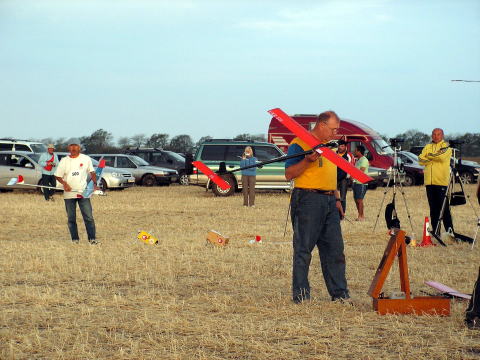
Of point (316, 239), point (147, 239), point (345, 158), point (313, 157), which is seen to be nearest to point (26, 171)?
point (147, 239)

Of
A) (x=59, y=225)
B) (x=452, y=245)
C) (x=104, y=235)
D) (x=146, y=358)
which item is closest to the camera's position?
(x=146, y=358)

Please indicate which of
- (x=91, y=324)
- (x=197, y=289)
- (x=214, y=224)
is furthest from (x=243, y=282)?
(x=214, y=224)

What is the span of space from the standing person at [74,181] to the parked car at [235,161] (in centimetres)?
1536

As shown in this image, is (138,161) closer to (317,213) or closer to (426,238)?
(426,238)

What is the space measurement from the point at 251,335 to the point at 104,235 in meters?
9.80

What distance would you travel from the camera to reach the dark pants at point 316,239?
28.7ft

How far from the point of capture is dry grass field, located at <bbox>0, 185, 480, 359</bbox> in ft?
22.5

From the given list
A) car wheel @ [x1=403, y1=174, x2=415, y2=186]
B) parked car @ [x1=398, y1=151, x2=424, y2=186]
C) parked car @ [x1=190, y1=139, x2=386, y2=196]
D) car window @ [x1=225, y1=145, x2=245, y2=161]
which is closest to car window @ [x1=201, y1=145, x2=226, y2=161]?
parked car @ [x1=190, y1=139, x2=386, y2=196]

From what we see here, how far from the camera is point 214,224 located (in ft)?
63.1

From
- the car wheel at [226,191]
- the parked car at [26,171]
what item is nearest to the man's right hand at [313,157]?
the car wheel at [226,191]

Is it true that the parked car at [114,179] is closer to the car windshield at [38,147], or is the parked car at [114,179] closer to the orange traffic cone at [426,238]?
the car windshield at [38,147]

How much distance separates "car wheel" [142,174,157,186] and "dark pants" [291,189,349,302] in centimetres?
2832

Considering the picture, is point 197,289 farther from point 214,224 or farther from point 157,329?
point 214,224

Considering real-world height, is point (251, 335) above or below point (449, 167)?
below
